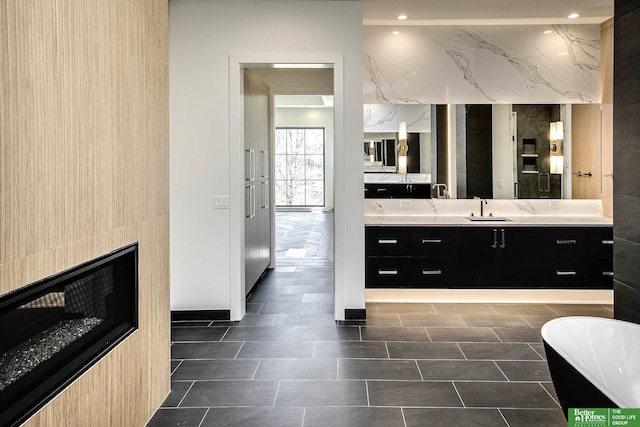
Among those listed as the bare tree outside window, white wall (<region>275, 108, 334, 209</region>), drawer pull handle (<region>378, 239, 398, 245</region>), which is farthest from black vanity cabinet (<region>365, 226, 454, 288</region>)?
the bare tree outside window

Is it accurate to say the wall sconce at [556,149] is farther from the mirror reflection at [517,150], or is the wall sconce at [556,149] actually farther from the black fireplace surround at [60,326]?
the black fireplace surround at [60,326]

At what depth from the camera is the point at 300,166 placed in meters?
14.7

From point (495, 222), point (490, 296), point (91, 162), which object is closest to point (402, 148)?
point (495, 222)

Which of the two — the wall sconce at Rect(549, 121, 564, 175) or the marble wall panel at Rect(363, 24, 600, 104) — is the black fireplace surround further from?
the wall sconce at Rect(549, 121, 564, 175)

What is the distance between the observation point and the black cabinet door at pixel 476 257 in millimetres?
4742

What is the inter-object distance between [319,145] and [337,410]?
40.0 ft

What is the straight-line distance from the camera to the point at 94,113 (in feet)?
6.69

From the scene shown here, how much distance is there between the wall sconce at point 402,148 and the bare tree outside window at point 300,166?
9.24 m

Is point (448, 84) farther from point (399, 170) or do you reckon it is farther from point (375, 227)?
point (375, 227)

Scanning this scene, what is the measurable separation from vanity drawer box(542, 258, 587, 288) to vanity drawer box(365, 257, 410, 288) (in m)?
1.33

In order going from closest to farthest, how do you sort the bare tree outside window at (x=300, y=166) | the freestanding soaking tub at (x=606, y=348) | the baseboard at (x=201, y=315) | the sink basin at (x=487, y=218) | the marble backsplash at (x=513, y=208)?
the freestanding soaking tub at (x=606, y=348)
the baseboard at (x=201, y=315)
the sink basin at (x=487, y=218)
the marble backsplash at (x=513, y=208)
the bare tree outside window at (x=300, y=166)

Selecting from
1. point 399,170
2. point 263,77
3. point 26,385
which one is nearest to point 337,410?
point 26,385

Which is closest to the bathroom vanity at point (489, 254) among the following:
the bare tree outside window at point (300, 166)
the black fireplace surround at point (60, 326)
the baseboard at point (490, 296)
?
the baseboard at point (490, 296)

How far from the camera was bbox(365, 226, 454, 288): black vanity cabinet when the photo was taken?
4.75 m
